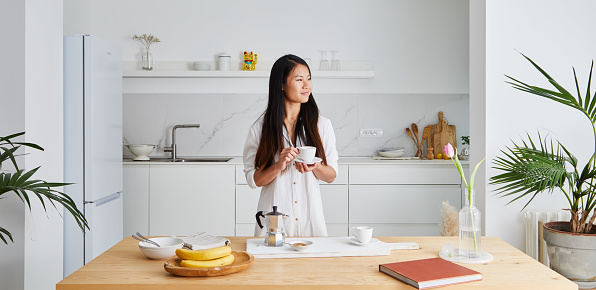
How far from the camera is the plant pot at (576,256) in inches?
84.4

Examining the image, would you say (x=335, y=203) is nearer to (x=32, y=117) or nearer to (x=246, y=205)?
(x=246, y=205)

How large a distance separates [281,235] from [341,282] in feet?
1.50

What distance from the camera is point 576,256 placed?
85.0 inches

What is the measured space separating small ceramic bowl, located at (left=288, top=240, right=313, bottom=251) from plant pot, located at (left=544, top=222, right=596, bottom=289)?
1.10 metres

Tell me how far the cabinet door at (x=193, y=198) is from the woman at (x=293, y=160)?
1869mm

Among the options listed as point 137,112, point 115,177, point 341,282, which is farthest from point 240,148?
point 341,282

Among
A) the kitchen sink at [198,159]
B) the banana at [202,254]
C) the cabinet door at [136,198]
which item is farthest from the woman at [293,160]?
the kitchen sink at [198,159]

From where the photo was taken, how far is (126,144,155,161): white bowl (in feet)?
14.9

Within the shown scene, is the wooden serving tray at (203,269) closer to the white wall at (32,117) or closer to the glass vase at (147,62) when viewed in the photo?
the white wall at (32,117)

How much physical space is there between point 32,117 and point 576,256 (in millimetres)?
2761

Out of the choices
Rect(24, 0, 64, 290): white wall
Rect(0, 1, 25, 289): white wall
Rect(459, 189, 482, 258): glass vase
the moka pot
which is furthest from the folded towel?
Rect(0, 1, 25, 289): white wall

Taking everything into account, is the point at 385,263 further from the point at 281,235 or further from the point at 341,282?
the point at 281,235

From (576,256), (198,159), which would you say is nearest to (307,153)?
(576,256)

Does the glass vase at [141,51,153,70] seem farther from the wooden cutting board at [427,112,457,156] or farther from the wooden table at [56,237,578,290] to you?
the wooden table at [56,237,578,290]
